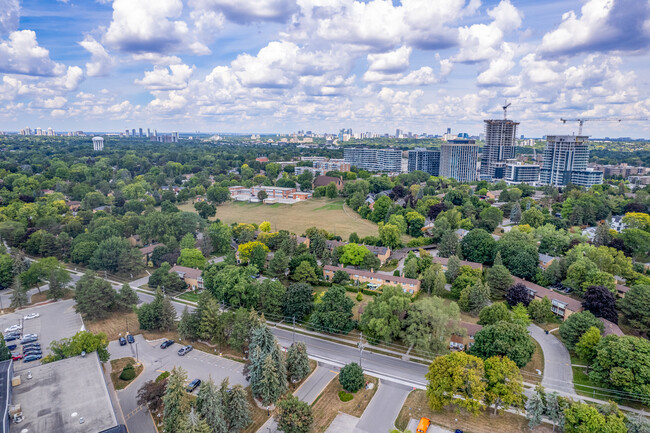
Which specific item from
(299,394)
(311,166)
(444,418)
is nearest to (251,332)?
(299,394)

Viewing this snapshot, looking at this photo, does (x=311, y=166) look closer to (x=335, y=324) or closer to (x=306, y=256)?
(x=306, y=256)

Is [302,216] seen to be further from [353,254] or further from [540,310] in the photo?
[540,310]

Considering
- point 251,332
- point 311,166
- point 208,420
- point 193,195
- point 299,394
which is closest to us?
point 208,420

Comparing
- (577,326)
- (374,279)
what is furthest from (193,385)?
(577,326)

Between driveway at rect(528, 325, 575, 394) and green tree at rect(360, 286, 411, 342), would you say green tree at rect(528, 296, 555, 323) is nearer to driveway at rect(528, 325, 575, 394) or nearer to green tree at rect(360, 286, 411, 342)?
driveway at rect(528, 325, 575, 394)

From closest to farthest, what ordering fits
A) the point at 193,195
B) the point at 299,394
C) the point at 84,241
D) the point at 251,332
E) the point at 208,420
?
the point at 208,420 < the point at 299,394 < the point at 251,332 < the point at 84,241 < the point at 193,195

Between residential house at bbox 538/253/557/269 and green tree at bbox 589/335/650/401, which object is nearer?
green tree at bbox 589/335/650/401

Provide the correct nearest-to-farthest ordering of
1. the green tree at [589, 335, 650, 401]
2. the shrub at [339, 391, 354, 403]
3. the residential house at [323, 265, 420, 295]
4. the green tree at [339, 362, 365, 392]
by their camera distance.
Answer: the green tree at [589, 335, 650, 401]
the shrub at [339, 391, 354, 403]
the green tree at [339, 362, 365, 392]
the residential house at [323, 265, 420, 295]

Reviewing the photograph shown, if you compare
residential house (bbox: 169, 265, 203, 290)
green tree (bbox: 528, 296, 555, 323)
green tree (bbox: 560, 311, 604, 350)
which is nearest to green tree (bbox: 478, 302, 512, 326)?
green tree (bbox: 560, 311, 604, 350)
